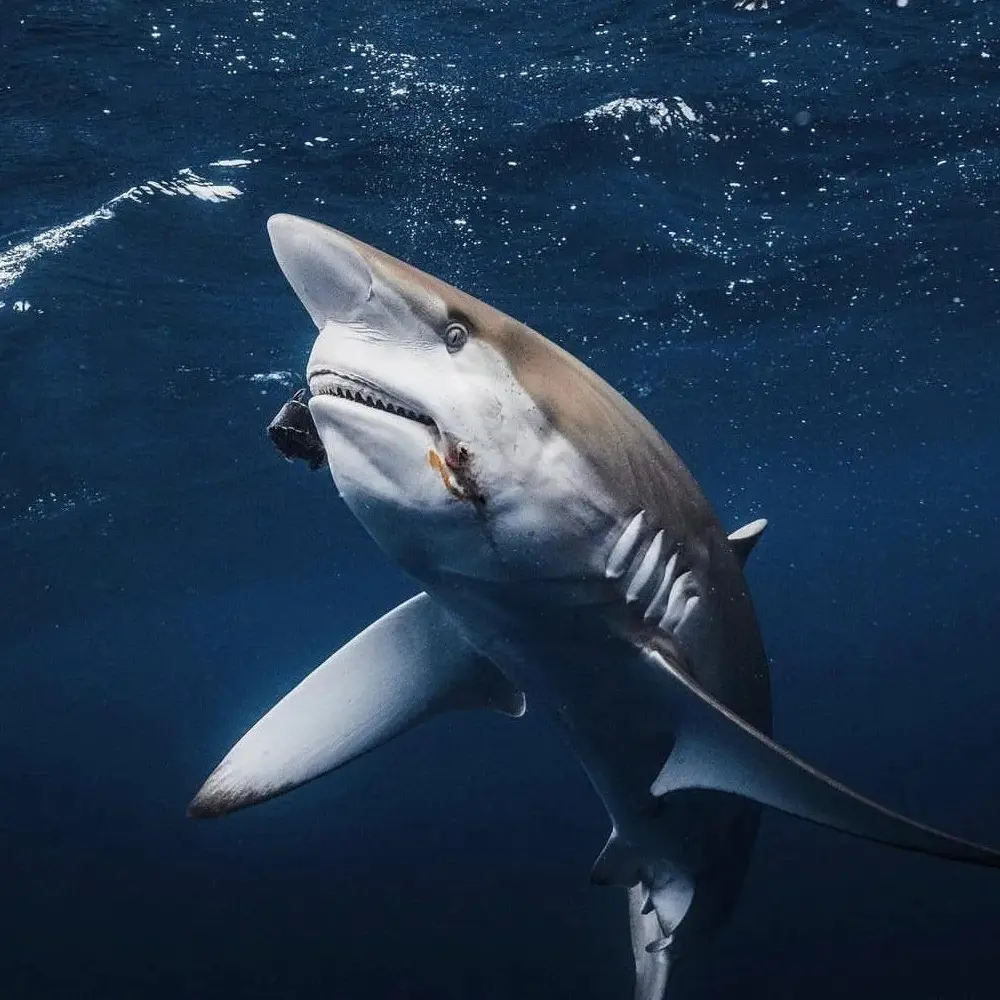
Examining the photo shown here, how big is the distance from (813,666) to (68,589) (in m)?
30.9

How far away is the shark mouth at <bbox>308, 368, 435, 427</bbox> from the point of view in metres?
2.24

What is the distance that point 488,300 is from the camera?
15.5 metres

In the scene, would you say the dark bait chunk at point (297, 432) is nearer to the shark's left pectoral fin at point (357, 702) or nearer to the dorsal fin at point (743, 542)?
the shark's left pectoral fin at point (357, 702)

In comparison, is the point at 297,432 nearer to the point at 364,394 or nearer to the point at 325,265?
the point at 364,394

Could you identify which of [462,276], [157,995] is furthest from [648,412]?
[157,995]

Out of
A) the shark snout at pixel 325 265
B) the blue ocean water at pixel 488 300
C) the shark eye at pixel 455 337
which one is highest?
the shark snout at pixel 325 265

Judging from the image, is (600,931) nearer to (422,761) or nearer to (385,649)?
(385,649)

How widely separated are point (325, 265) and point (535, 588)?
1.13 metres

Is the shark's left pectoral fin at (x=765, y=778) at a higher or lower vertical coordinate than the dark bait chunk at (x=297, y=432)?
lower

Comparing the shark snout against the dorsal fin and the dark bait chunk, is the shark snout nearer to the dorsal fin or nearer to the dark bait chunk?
the dark bait chunk

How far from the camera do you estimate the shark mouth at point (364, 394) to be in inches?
88.4

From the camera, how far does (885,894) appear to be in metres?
11.5

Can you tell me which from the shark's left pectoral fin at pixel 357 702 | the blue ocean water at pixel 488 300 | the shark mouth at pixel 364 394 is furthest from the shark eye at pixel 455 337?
the blue ocean water at pixel 488 300

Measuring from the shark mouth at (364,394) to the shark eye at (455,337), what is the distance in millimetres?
200
